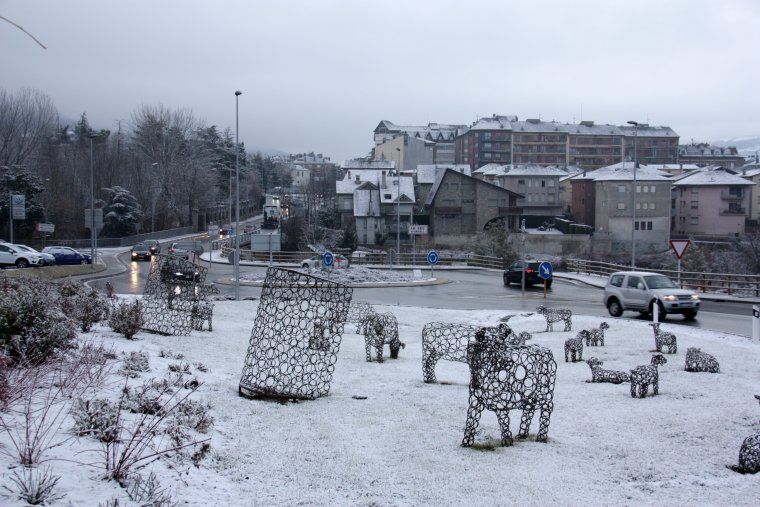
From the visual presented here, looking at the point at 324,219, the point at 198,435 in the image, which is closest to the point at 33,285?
the point at 198,435

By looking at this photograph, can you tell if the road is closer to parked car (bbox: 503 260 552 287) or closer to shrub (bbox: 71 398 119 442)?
parked car (bbox: 503 260 552 287)

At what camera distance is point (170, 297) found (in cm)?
1541

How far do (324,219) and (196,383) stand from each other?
2960 inches

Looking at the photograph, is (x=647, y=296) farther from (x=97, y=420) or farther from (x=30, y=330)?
(x=97, y=420)

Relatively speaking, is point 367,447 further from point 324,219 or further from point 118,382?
point 324,219

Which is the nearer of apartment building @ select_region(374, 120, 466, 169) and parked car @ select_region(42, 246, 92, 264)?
parked car @ select_region(42, 246, 92, 264)

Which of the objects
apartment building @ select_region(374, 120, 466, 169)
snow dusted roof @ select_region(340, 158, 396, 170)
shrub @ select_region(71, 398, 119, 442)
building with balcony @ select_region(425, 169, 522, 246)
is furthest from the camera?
apartment building @ select_region(374, 120, 466, 169)

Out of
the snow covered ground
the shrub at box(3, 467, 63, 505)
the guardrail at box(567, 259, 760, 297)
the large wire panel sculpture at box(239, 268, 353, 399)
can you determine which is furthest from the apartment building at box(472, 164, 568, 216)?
the shrub at box(3, 467, 63, 505)

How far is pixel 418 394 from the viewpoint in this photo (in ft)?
35.1

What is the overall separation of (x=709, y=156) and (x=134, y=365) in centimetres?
14718

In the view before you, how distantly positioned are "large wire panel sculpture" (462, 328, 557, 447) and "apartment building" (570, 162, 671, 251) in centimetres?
7449

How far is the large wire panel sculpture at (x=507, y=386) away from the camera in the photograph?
820 centimetres

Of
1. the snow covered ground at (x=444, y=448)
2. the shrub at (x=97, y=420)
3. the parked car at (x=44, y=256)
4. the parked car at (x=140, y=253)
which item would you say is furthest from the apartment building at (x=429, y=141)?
the shrub at (x=97, y=420)

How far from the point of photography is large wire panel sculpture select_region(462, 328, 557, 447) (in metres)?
8.20
